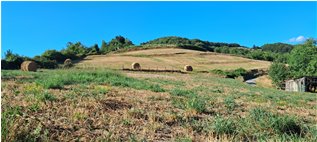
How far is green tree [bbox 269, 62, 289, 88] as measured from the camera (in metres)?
53.0

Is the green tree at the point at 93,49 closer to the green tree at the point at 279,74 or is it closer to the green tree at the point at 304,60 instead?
the green tree at the point at 279,74

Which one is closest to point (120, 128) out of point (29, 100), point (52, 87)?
point (29, 100)

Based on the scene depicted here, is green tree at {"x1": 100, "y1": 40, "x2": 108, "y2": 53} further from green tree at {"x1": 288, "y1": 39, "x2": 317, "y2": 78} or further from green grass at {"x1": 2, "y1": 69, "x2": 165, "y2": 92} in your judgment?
green grass at {"x1": 2, "y1": 69, "x2": 165, "y2": 92}

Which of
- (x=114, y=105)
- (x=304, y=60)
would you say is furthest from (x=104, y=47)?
(x=114, y=105)

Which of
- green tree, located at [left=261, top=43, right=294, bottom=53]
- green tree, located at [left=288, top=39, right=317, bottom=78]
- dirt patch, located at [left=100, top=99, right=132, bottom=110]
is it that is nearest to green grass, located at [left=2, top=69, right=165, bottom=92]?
dirt patch, located at [left=100, top=99, right=132, bottom=110]

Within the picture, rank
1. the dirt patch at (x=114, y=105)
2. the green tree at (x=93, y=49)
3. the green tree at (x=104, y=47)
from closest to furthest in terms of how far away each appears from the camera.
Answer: the dirt patch at (x=114, y=105) → the green tree at (x=93, y=49) → the green tree at (x=104, y=47)

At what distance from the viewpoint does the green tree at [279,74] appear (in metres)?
53.0

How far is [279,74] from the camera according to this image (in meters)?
52.9

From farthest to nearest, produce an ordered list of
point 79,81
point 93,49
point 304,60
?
point 93,49
point 304,60
point 79,81

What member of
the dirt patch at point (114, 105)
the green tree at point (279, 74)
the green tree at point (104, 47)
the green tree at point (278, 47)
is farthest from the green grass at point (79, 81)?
the green tree at point (278, 47)

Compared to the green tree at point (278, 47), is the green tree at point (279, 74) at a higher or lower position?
lower

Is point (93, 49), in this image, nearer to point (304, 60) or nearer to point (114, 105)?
point (304, 60)

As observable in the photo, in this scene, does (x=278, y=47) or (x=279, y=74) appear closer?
(x=279, y=74)

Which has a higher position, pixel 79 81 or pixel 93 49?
pixel 93 49
